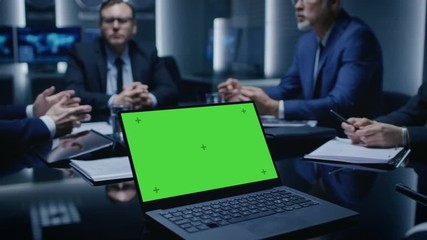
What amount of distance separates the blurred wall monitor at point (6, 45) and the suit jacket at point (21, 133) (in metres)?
3.27

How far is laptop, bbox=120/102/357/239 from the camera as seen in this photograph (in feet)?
2.49

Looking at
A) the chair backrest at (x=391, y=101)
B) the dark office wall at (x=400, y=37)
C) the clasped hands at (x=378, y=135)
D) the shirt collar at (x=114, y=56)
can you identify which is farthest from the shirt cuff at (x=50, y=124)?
the dark office wall at (x=400, y=37)

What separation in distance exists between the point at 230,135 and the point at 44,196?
15.5 inches

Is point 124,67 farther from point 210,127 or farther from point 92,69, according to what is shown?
point 210,127

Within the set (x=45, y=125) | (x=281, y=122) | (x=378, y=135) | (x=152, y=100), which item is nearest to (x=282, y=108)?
(x=281, y=122)

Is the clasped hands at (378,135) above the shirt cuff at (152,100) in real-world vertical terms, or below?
above

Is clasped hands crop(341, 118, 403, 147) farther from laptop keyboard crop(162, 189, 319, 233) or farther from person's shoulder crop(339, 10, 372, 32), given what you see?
person's shoulder crop(339, 10, 372, 32)

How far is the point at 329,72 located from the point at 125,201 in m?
1.50

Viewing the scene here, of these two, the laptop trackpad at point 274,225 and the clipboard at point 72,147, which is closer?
the laptop trackpad at point 274,225

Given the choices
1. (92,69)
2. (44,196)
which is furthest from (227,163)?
(92,69)

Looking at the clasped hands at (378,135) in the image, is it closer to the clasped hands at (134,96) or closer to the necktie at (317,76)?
the necktie at (317,76)

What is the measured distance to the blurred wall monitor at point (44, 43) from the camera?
4.45m

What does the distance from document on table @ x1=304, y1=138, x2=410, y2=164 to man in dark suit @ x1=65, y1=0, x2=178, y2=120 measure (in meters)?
1.34

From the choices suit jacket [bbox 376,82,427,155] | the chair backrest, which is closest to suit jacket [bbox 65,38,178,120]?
the chair backrest
